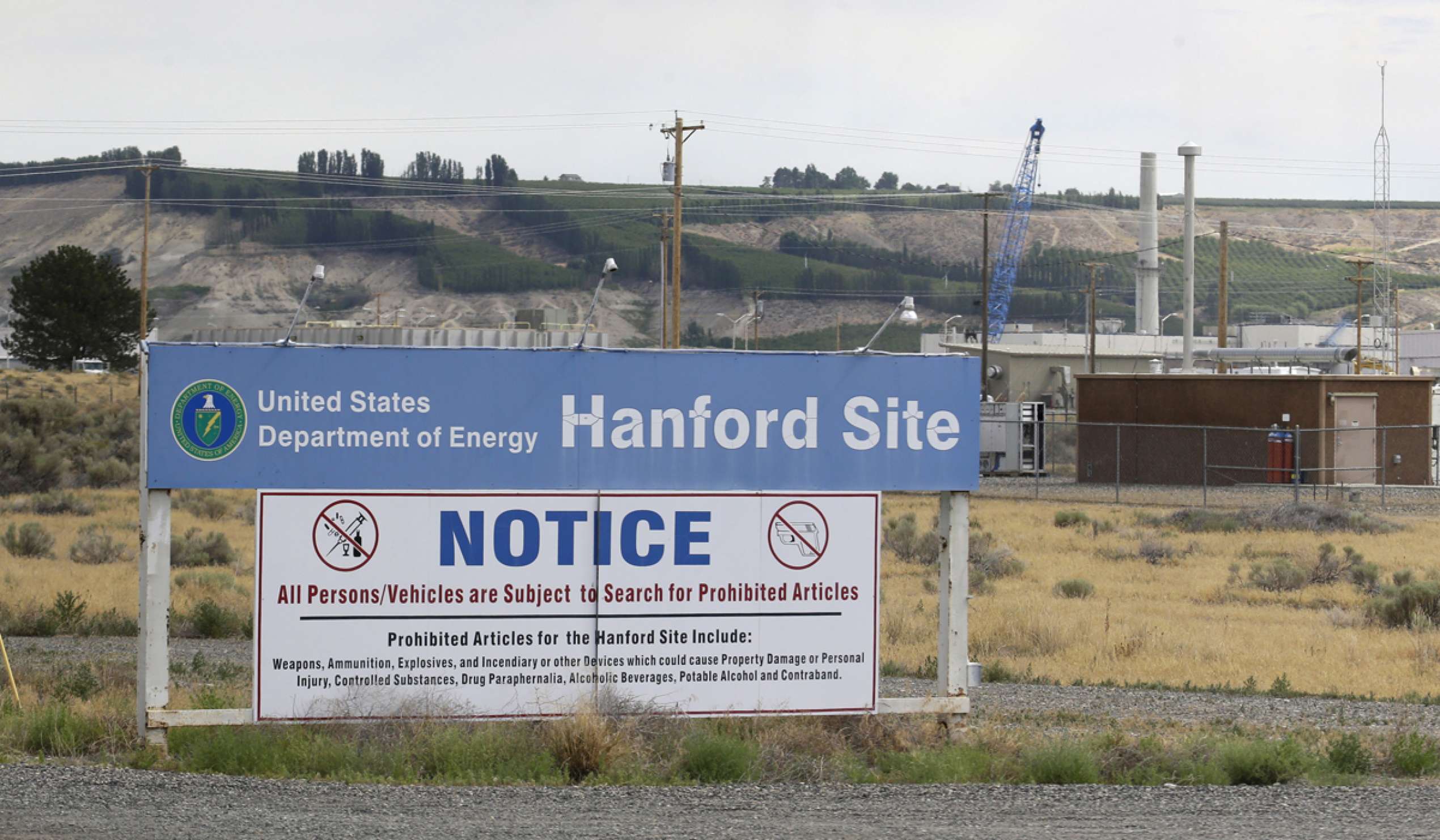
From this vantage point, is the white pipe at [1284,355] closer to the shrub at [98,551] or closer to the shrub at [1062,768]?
the shrub at [98,551]

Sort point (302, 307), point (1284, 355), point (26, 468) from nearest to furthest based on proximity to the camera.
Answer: point (302, 307)
point (26, 468)
point (1284, 355)

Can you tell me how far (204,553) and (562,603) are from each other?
15.2 m

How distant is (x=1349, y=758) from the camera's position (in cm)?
922

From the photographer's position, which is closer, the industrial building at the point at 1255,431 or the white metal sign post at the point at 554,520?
the white metal sign post at the point at 554,520

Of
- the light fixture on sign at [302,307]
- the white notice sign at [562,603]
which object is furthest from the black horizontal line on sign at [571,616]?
the light fixture on sign at [302,307]

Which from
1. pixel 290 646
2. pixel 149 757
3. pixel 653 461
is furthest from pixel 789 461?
pixel 149 757

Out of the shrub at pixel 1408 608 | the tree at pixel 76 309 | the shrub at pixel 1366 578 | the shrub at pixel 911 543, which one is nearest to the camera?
the shrub at pixel 1408 608

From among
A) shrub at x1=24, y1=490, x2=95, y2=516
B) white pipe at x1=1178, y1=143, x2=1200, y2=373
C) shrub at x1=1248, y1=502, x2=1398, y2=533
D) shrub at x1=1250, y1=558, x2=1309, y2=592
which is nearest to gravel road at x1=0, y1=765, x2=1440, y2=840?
shrub at x1=1250, y1=558, x2=1309, y2=592

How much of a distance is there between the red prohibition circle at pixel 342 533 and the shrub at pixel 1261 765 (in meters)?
5.12

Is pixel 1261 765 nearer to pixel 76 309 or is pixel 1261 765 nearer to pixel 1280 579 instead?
pixel 1280 579

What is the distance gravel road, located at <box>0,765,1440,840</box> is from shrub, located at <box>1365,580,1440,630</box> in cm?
985

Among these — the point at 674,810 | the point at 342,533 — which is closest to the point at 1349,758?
the point at 674,810

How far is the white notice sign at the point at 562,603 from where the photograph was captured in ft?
29.0

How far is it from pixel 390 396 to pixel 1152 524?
2473cm
